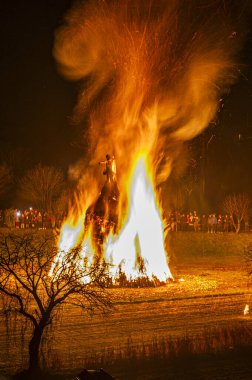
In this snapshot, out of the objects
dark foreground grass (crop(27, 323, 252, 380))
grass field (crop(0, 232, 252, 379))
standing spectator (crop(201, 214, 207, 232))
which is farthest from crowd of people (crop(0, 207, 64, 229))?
dark foreground grass (crop(27, 323, 252, 380))

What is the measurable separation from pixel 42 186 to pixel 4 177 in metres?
2.81

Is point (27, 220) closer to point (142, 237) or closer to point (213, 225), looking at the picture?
point (213, 225)

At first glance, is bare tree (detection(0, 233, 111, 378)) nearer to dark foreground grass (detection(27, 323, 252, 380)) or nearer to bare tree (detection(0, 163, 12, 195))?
dark foreground grass (detection(27, 323, 252, 380))

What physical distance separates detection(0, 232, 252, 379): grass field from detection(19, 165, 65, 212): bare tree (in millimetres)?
20824

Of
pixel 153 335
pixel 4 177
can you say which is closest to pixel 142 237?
pixel 153 335

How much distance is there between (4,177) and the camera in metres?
37.4

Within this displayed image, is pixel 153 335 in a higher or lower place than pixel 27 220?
lower

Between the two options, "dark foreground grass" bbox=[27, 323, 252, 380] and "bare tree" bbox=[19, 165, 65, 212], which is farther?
"bare tree" bbox=[19, 165, 65, 212]

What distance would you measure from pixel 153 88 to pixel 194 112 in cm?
399

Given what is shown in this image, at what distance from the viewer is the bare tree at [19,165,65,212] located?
37000 millimetres

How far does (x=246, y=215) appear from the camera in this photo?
35.7 meters

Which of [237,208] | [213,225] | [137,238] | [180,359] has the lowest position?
[180,359]

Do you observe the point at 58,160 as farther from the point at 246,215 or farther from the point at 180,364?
the point at 180,364

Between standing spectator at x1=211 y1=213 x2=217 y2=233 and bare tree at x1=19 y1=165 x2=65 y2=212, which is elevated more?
bare tree at x1=19 y1=165 x2=65 y2=212
